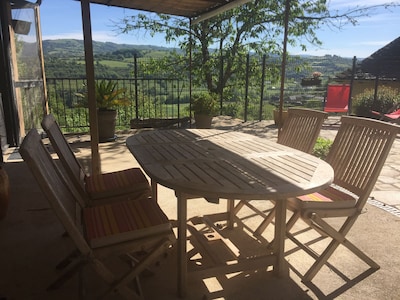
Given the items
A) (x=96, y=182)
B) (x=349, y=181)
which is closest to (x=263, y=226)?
(x=349, y=181)

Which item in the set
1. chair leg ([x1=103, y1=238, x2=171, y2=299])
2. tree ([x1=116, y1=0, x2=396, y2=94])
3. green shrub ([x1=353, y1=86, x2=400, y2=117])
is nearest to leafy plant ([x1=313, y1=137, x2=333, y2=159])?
chair leg ([x1=103, y1=238, x2=171, y2=299])

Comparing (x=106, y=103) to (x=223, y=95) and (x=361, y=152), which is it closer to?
(x=361, y=152)

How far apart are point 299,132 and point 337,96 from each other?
21.4ft

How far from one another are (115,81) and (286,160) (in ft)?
14.9

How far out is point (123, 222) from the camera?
5.53 feet

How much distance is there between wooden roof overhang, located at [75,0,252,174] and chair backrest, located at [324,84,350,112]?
4.79 meters


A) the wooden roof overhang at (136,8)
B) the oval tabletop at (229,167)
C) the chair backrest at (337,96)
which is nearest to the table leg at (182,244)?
the oval tabletop at (229,167)

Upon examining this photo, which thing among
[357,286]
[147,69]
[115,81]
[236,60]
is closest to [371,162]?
[357,286]

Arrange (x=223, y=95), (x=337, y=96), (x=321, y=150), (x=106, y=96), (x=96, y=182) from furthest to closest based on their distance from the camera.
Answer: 1. (x=223, y=95)
2. (x=337, y=96)
3. (x=106, y=96)
4. (x=321, y=150)
5. (x=96, y=182)

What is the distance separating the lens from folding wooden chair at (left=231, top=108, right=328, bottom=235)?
97.3 inches

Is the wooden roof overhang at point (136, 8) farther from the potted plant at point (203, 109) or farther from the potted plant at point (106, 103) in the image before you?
the potted plant at point (203, 109)

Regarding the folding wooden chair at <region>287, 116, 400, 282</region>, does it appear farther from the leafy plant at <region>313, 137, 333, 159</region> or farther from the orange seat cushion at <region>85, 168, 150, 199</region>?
the leafy plant at <region>313, 137, 333, 159</region>

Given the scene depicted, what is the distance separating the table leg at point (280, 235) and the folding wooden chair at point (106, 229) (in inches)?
25.4

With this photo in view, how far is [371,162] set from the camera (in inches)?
78.7
